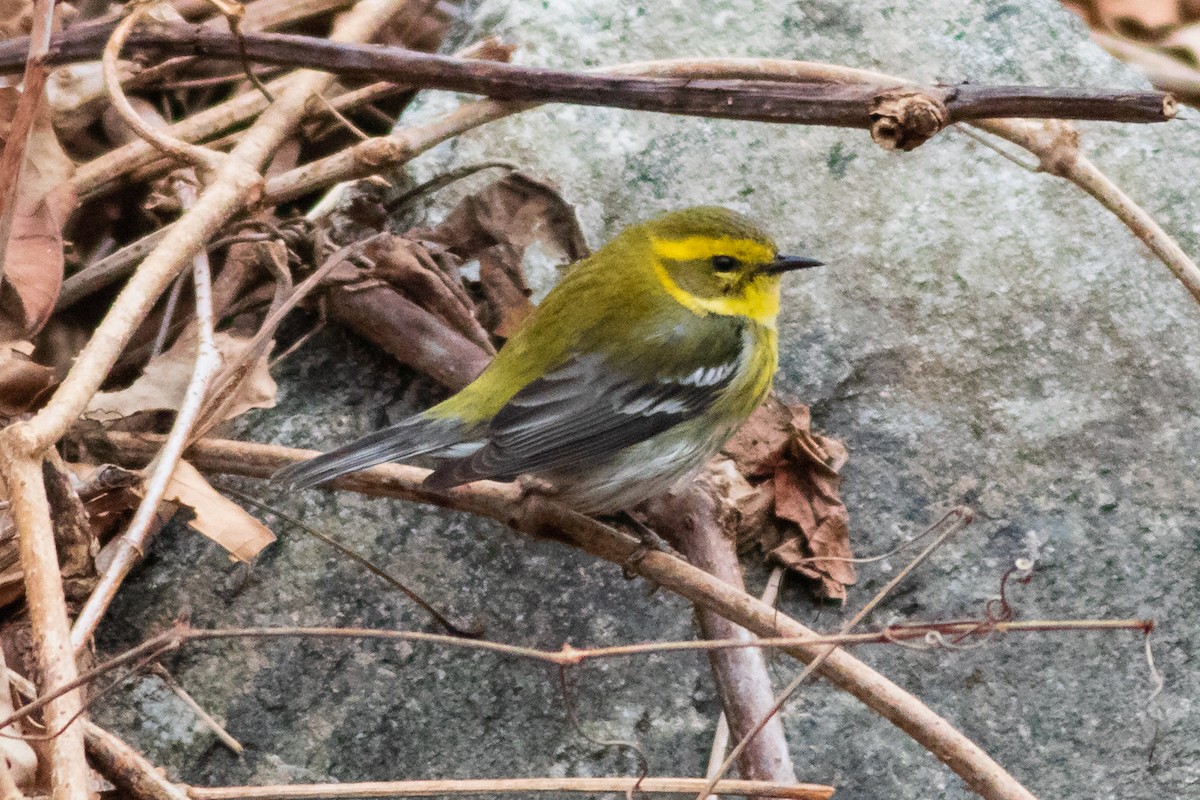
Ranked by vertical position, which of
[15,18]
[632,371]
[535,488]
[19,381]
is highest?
[15,18]

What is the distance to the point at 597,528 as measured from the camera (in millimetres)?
2973

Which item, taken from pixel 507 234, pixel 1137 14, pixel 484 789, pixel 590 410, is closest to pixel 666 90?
pixel 590 410

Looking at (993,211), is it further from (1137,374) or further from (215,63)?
(215,63)

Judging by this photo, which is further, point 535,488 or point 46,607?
point 535,488

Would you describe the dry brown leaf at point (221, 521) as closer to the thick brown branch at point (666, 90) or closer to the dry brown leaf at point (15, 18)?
the thick brown branch at point (666, 90)

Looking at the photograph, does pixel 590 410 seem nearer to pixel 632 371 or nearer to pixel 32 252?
pixel 632 371

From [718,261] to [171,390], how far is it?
140 cm

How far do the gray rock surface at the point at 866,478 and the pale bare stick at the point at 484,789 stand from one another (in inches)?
20.8

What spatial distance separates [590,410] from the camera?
127 inches

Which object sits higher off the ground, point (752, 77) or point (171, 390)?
point (752, 77)

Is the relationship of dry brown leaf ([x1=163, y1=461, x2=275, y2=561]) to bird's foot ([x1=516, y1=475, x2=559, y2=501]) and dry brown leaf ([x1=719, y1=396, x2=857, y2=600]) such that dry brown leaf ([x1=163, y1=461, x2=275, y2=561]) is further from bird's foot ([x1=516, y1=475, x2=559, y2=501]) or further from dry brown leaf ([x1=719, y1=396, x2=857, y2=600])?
dry brown leaf ([x1=719, y1=396, x2=857, y2=600])

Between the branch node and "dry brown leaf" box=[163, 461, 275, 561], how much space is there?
1489 millimetres

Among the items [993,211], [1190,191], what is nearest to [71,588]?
[993,211]

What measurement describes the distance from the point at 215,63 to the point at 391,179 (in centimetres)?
88
